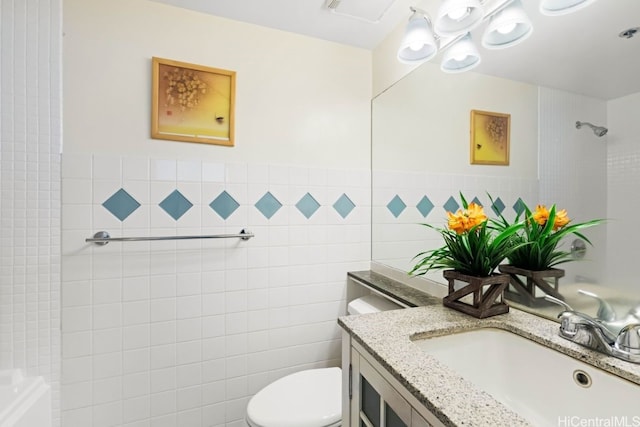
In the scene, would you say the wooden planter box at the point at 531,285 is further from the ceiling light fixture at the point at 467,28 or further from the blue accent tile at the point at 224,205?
the blue accent tile at the point at 224,205

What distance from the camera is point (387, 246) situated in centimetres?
167

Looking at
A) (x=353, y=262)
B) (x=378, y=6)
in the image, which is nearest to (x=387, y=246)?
(x=353, y=262)

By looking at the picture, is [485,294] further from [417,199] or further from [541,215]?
[417,199]

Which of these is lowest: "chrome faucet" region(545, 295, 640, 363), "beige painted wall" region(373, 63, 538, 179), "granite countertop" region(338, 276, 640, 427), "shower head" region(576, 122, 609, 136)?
"granite countertop" region(338, 276, 640, 427)

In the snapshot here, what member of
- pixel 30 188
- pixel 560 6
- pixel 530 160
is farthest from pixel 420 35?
pixel 30 188

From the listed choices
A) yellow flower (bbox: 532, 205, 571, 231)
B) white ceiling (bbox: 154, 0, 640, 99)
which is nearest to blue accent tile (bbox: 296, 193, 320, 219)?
white ceiling (bbox: 154, 0, 640, 99)

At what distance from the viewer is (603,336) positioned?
0.66 meters

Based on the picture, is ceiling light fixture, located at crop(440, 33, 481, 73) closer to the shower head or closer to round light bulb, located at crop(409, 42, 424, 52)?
round light bulb, located at crop(409, 42, 424, 52)

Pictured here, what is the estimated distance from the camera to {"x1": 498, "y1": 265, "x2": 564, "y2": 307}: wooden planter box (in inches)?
35.0

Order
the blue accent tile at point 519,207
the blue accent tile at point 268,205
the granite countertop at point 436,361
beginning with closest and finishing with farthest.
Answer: the granite countertop at point 436,361
the blue accent tile at point 519,207
the blue accent tile at point 268,205

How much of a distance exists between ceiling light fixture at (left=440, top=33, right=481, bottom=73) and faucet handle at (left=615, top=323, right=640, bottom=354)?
992 millimetres

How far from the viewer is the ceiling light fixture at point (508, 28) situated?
3.11ft

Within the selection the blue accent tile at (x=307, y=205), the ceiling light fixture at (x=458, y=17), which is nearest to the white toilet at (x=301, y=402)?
the blue accent tile at (x=307, y=205)

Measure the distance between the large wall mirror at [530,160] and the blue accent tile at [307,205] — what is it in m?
0.43
